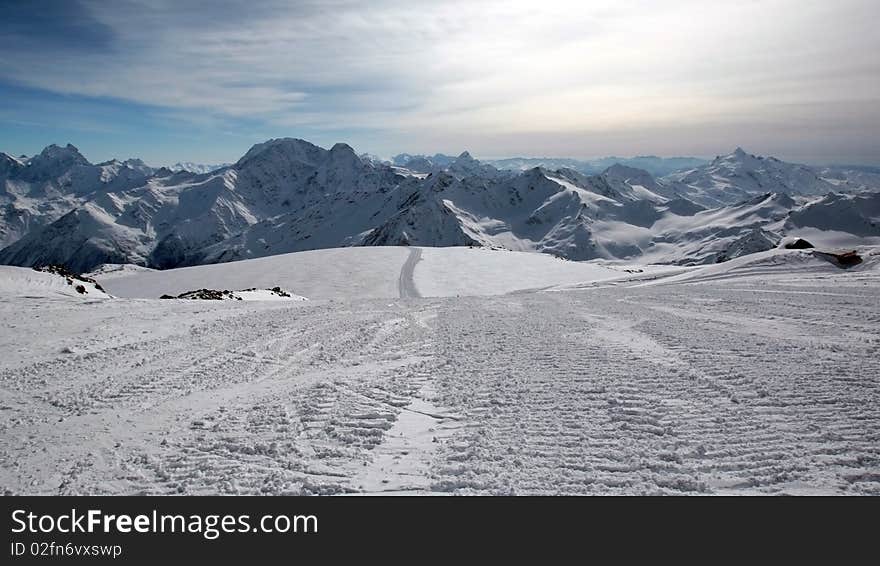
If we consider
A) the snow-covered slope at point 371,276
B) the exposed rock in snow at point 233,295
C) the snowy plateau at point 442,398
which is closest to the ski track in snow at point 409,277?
the snow-covered slope at point 371,276

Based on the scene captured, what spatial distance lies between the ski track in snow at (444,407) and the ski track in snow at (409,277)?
13.3 m

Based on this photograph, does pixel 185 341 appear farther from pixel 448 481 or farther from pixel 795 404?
pixel 795 404

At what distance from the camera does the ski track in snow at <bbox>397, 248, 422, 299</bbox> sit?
86.6ft

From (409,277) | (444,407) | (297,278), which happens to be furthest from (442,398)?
(297,278)

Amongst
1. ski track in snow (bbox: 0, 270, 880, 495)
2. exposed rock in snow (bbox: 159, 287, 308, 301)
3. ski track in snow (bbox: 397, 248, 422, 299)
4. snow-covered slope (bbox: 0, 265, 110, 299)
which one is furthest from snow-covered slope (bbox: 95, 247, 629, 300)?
ski track in snow (bbox: 0, 270, 880, 495)

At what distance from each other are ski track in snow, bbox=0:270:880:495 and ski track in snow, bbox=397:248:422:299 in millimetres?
13257

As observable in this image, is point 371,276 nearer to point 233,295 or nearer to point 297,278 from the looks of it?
point 297,278

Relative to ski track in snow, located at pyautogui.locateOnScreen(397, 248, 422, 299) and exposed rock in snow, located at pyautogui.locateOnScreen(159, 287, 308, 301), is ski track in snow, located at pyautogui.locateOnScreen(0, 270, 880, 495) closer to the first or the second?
exposed rock in snow, located at pyautogui.locateOnScreen(159, 287, 308, 301)

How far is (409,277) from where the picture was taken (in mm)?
31109

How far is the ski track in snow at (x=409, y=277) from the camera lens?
26406 millimetres

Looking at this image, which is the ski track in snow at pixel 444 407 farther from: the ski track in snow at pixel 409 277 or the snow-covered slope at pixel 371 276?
the snow-covered slope at pixel 371 276

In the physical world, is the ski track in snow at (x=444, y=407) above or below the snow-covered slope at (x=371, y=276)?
above

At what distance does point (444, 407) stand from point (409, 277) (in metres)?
24.1

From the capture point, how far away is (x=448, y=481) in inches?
205
